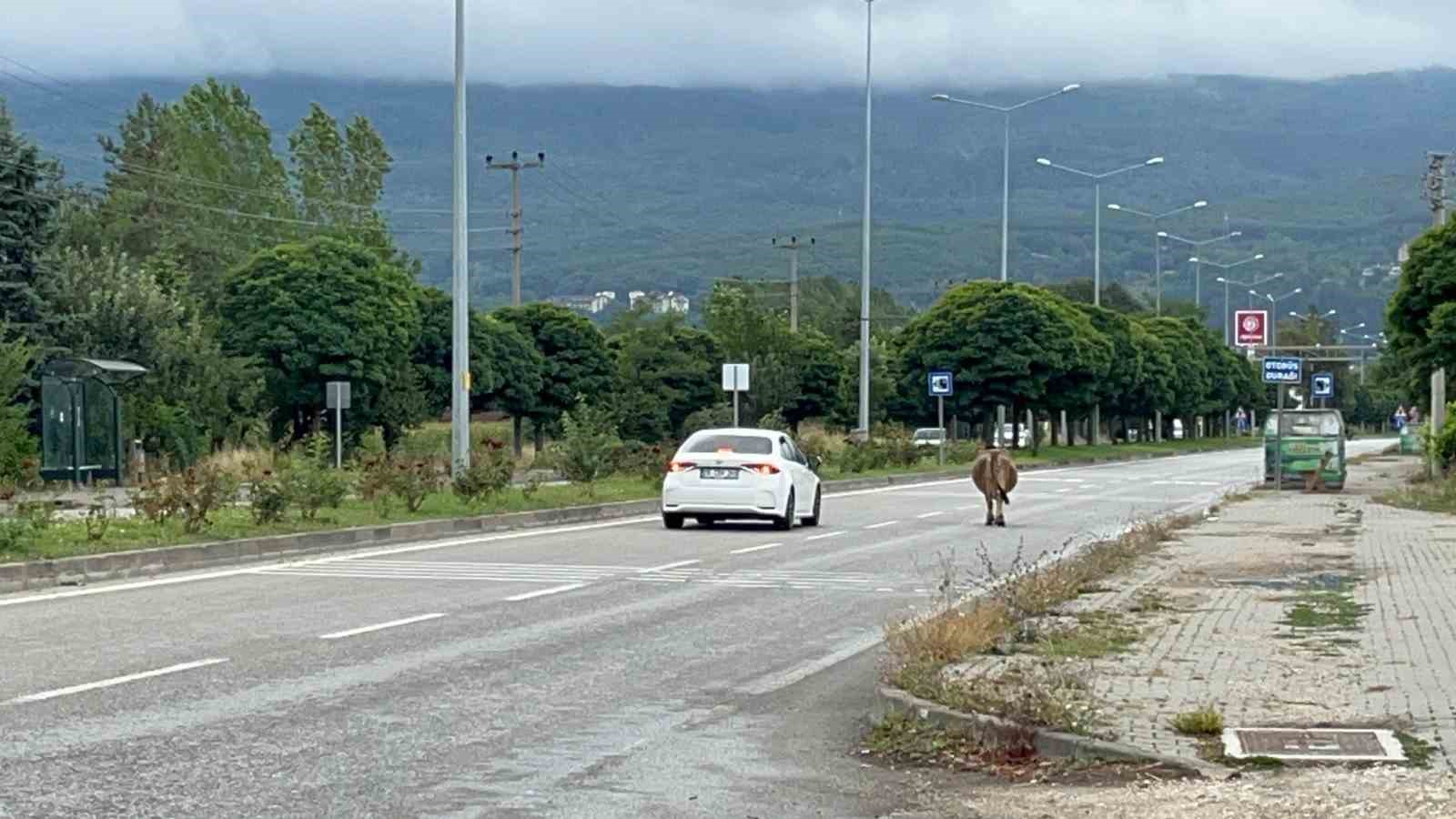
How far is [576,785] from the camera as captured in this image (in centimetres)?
976

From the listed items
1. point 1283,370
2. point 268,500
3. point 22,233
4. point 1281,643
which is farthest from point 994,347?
point 1281,643

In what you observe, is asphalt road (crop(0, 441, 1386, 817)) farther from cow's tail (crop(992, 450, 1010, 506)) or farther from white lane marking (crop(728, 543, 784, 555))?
cow's tail (crop(992, 450, 1010, 506))

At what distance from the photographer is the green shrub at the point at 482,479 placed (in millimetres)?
32125

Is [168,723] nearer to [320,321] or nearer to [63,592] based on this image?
[63,592]

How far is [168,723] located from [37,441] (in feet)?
103

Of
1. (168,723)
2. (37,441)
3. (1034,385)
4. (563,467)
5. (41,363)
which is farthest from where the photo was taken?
(1034,385)

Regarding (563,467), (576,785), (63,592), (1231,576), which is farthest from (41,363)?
(576,785)

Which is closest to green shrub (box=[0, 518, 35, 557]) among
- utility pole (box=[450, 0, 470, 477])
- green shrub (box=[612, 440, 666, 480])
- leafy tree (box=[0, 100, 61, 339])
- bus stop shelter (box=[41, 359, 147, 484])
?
utility pole (box=[450, 0, 470, 477])

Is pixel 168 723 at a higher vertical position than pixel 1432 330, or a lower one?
lower

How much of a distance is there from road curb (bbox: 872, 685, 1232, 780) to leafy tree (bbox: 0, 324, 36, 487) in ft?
91.7

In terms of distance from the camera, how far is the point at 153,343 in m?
52.5

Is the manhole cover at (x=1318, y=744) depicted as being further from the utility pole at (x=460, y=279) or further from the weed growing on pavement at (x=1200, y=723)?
the utility pole at (x=460, y=279)

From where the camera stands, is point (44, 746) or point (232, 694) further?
point (232, 694)

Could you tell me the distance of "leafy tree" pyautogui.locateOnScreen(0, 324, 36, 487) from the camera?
3747 centimetres
